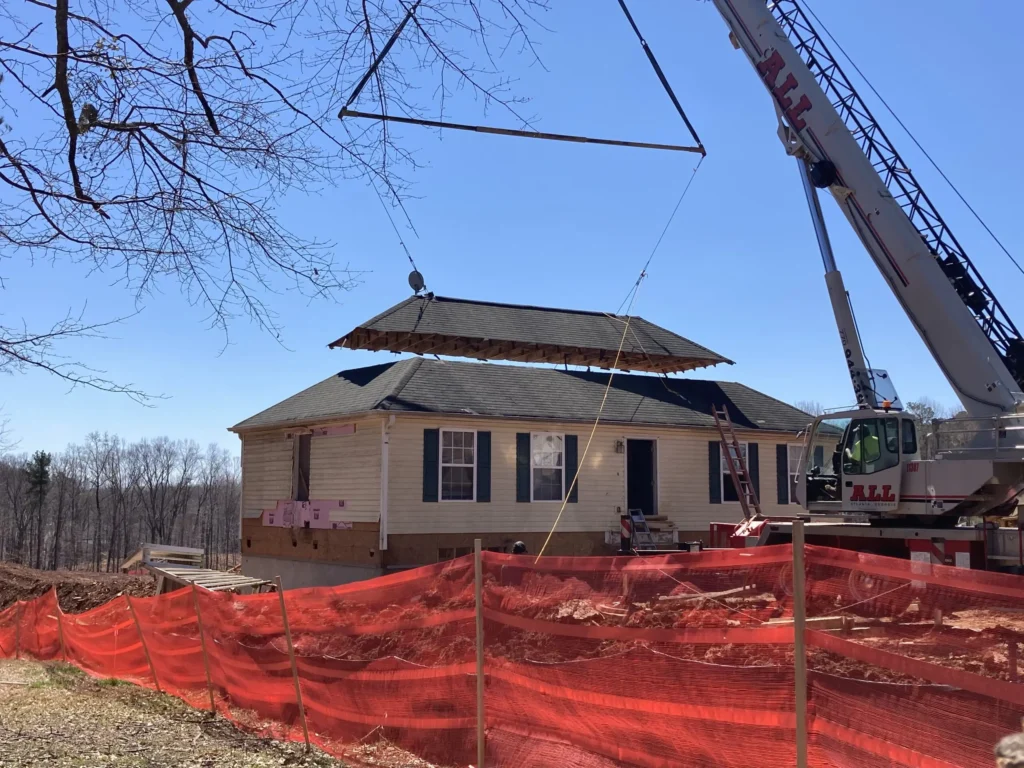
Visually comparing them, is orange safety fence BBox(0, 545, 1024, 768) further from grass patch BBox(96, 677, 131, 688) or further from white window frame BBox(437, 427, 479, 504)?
white window frame BBox(437, 427, 479, 504)

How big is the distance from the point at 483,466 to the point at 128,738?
11284 mm

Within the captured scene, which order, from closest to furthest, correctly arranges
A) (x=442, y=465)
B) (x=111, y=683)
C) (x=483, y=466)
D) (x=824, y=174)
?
(x=111, y=683) → (x=824, y=174) → (x=442, y=465) → (x=483, y=466)

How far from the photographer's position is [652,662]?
5047 mm

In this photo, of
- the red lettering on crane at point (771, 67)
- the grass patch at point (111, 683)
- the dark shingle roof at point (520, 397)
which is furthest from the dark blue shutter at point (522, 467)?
the grass patch at point (111, 683)

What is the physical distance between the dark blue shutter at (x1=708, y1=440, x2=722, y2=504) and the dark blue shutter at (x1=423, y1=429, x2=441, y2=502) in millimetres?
7042

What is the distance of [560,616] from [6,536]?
90866 mm

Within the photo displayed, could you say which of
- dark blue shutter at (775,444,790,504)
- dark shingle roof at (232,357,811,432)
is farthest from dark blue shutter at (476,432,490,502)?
dark blue shutter at (775,444,790,504)

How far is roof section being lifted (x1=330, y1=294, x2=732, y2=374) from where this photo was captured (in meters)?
21.5

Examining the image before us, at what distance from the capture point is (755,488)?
2177 centimetres

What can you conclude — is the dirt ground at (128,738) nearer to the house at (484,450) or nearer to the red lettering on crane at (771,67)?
the house at (484,450)

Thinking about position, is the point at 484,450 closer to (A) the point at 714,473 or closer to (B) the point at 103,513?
(A) the point at 714,473

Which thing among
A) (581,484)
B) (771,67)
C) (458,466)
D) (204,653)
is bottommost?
(204,653)

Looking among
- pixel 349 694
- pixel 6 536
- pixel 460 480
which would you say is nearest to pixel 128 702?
pixel 349 694

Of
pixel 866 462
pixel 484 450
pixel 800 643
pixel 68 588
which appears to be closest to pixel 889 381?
pixel 866 462
